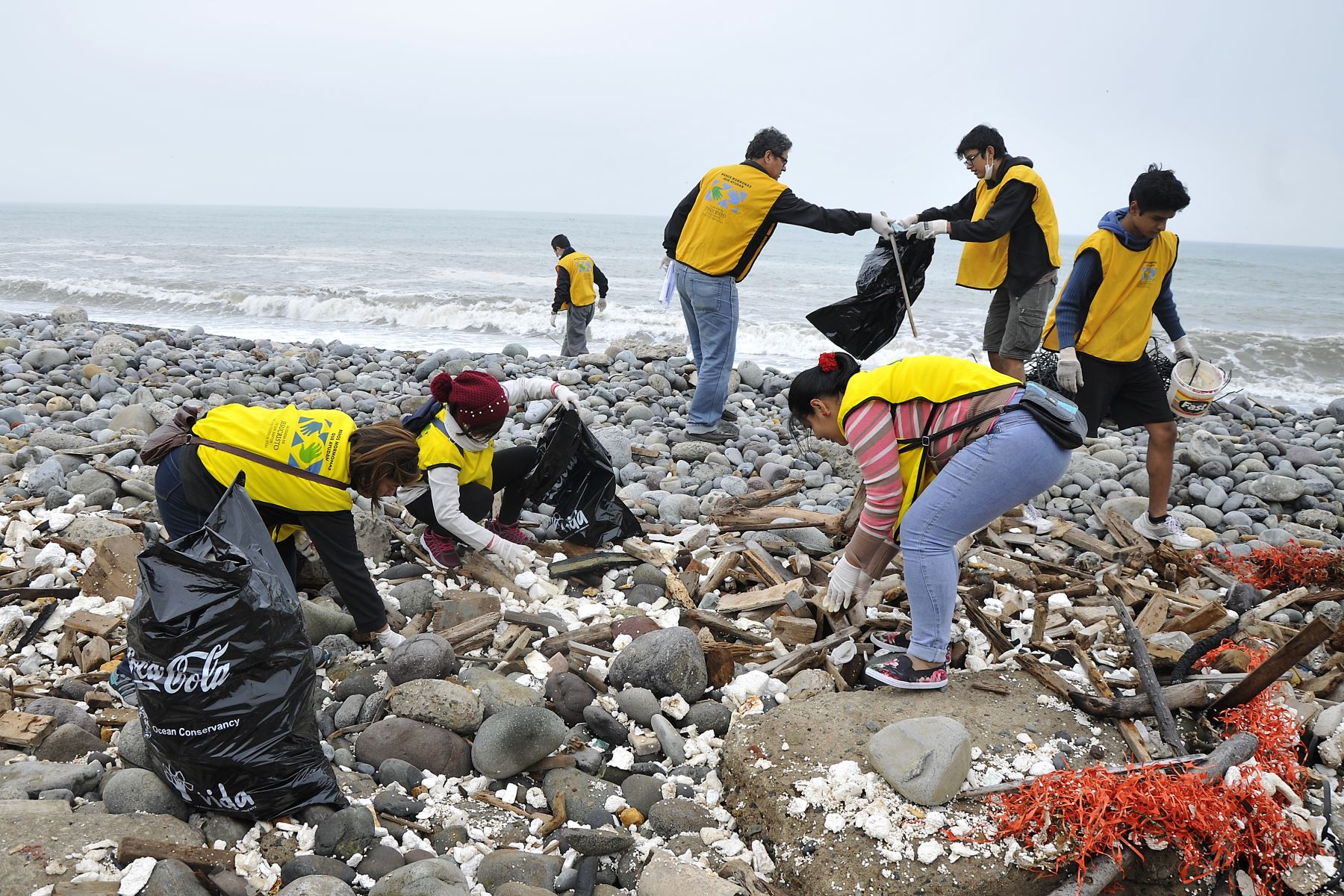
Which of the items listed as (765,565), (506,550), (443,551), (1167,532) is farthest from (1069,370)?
(443,551)

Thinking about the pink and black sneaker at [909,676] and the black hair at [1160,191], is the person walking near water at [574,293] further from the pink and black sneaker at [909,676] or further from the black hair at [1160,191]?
the pink and black sneaker at [909,676]

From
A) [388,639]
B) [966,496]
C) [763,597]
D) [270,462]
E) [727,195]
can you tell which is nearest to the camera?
[966,496]

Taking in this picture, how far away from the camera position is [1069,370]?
15.5ft

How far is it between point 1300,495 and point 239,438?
6.65 meters

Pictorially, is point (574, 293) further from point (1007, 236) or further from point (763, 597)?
point (763, 597)

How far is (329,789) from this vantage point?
2.59 metres

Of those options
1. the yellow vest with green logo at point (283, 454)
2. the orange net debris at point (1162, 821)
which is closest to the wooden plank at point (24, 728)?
the yellow vest with green logo at point (283, 454)

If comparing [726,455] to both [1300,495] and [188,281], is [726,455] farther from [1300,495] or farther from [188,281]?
[188,281]

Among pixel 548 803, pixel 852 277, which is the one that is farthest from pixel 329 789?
pixel 852 277

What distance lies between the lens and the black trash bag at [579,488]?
4586 mm

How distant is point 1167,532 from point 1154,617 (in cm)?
132

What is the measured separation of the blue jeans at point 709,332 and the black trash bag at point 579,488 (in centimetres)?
186

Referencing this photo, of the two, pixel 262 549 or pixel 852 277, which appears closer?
pixel 262 549

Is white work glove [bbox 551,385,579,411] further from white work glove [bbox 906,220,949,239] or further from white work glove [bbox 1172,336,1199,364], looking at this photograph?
white work glove [bbox 1172,336,1199,364]
